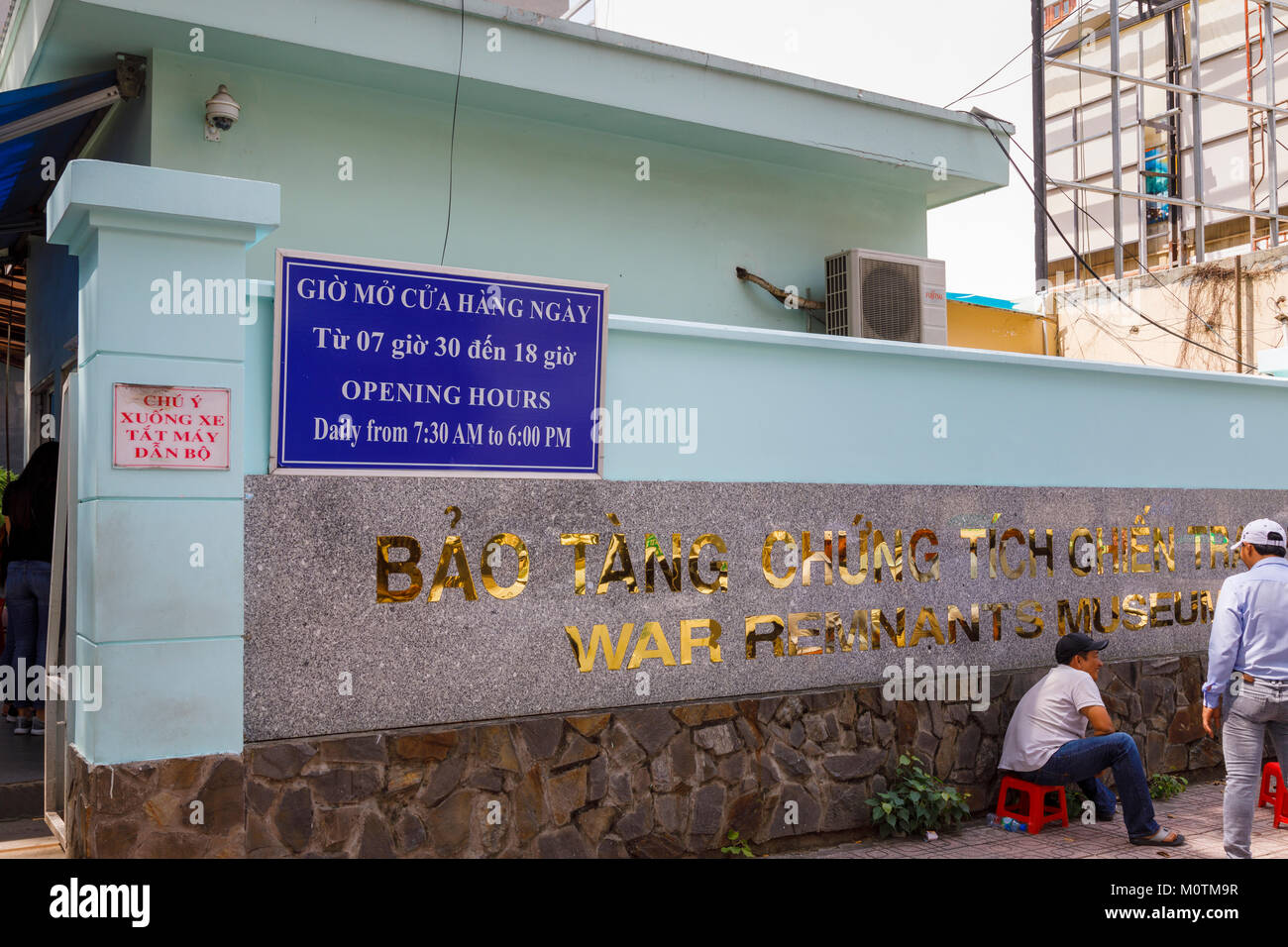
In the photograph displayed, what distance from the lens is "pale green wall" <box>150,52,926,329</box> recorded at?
7.32m

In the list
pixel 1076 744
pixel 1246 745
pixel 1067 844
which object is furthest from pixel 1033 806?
pixel 1246 745

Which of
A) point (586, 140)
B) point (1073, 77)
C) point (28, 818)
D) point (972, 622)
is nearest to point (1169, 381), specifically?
point (972, 622)

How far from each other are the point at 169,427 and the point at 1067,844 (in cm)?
528

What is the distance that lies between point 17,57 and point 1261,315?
13406mm

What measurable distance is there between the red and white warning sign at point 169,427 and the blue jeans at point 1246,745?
16.3 feet

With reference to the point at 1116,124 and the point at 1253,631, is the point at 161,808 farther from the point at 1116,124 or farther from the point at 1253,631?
the point at 1116,124

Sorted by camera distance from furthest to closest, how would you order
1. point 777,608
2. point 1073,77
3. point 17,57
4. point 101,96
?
point 1073,77 → point 17,57 → point 101,96 → point 777,608

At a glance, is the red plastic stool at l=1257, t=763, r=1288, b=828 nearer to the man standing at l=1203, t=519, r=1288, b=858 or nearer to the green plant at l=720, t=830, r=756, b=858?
the man standing at l=1203, t=519, r=1288, b=858

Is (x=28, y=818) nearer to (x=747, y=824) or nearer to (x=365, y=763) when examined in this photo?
(x=365, y=763)

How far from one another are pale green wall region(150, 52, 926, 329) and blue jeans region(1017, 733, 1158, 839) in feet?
13.8

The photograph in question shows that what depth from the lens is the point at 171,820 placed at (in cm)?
464

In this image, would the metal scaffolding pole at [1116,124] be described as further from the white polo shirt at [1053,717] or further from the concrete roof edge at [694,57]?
the white polo shirt at [1053,717]

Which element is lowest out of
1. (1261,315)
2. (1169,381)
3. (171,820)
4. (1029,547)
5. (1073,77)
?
(171,820)

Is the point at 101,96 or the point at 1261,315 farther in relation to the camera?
the point at 1261,315
